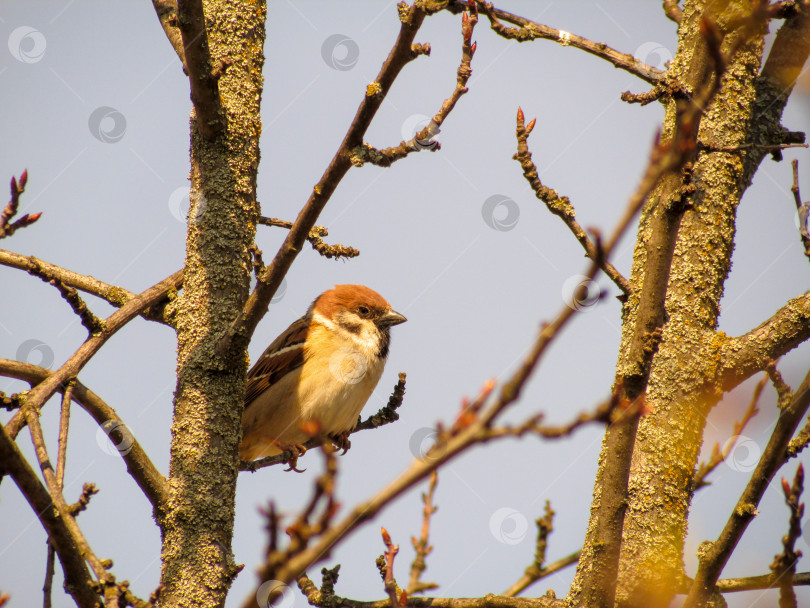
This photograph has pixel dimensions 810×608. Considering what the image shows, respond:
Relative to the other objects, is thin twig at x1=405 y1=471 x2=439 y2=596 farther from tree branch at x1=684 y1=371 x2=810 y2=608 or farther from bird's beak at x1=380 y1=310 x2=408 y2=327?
bird's beak at x1=380 y1=310 x2=408 y2=327

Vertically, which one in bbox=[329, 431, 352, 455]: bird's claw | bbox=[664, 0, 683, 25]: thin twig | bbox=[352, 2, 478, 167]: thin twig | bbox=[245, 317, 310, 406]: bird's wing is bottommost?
bbox=[352, 2, 478, 167]: thin twig

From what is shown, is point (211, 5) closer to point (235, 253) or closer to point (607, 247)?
point (235, 253)

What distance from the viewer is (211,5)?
3422mm

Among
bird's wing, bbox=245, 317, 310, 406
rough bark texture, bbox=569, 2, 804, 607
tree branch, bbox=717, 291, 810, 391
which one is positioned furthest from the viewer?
bird's wing, bbox=245, 317, 310, 406

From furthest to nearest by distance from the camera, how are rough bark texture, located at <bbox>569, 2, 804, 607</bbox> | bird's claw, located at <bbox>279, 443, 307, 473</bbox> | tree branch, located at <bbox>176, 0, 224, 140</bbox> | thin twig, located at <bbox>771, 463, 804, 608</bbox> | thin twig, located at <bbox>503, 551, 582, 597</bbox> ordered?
1. bird's claw, located at <bbox>279, 443, 307, 473</bbox>
2. thin twig, located at <bbox>503, 551, 582, 597</bbox>
3. rough bark texture, located at <bbox>569, 2, 804, 607</bbox>
4. tree branch, located at <bbox>176, 0, 224, 140</bbox>
5. thin twig, located at <bbox>771, 463, 804, 608</bbox>

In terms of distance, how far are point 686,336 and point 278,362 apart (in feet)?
9.30

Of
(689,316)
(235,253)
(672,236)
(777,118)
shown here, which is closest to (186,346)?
(235,253)

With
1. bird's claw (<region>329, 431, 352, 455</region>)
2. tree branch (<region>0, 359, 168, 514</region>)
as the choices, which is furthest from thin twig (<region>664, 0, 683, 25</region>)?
tree branch (<region>0, 359, 168, 514</region>)

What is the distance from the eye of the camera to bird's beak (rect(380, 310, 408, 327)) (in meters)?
5.64

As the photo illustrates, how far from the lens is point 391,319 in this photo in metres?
5.65

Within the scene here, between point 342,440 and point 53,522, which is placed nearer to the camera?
point 53,522

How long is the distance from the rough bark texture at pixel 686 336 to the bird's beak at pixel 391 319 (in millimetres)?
2170

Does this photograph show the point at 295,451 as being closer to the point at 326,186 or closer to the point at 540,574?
the point at 540,574

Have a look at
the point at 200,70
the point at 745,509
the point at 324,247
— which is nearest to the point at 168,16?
the point at 200,70
